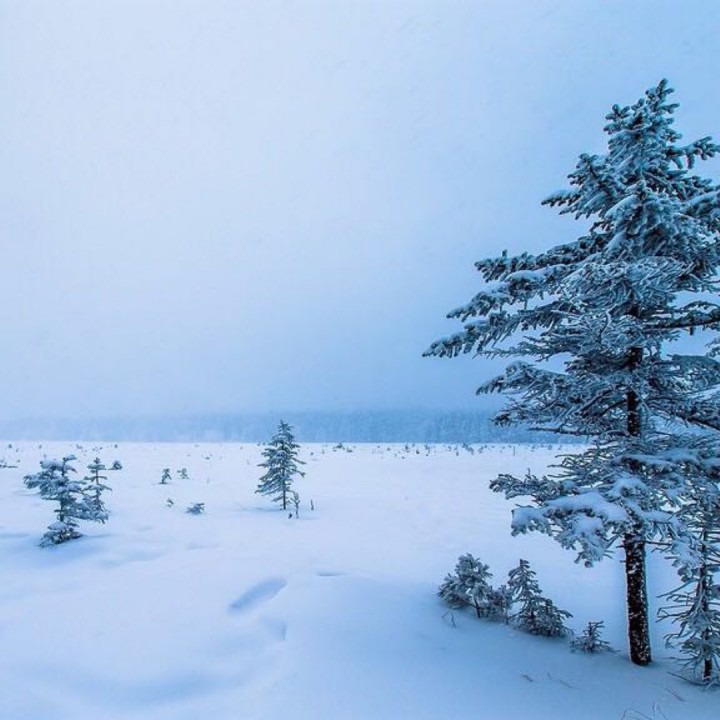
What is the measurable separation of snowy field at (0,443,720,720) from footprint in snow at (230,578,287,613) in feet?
0.11

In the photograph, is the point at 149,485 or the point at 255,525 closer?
the point at 255,525

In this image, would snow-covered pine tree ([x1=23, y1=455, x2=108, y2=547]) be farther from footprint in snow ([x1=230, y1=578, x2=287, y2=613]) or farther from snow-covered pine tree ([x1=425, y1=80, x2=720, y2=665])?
snow-covered pine tree ([x1=425, y1=80, x2=720, y2=665])

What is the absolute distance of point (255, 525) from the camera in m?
12.4

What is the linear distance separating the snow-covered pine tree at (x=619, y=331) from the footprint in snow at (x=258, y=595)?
4.46 metres

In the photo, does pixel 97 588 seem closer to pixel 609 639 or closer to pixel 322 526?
pixel 322 526

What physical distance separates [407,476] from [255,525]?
13.7 meters

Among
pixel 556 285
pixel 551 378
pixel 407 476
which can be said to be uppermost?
pixel 556 285

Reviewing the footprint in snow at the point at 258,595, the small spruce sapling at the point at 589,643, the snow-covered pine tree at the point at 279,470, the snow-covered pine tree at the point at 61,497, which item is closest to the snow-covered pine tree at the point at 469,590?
the small spruce sapling at the point at 589,643

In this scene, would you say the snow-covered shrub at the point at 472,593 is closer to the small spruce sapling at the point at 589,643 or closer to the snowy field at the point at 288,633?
the snowy field at the point at 288,633

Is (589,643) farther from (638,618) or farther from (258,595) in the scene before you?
(258,595)

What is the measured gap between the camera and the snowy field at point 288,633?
441cm

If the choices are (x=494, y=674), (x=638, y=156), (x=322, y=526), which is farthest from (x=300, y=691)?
(x=322, y=526)

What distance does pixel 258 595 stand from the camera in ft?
23.2

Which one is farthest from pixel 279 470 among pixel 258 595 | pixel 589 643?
pixel 589 643
